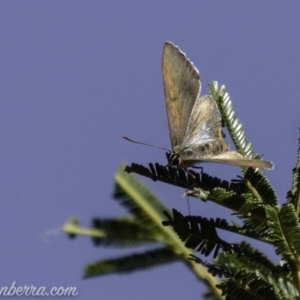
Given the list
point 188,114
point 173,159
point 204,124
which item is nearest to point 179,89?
point 188,114

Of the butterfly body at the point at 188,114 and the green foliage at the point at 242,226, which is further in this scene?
the butterfly body at the point at 188,114

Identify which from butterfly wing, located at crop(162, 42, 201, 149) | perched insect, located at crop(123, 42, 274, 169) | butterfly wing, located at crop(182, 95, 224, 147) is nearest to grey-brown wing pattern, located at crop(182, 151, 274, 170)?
perched insect, located at crop(123, 42, 274, 169)

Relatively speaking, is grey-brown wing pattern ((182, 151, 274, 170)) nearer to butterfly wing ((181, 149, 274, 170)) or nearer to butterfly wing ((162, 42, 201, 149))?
butterfly wing ((181, 149, 274, 170))

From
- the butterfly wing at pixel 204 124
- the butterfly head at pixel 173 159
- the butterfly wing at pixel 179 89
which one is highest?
the butterfly wing at pixel 179 89

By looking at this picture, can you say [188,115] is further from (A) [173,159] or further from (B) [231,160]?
(B) [231,160]

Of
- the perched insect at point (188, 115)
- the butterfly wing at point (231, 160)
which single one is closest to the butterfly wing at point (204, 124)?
the perched insect at point (188, 115)

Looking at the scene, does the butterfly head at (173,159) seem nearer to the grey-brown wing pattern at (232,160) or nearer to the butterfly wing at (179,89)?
the grey-brown wing pattern at (232,160)

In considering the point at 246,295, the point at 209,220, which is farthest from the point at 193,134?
the point at 246,295

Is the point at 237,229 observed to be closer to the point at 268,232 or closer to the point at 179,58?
the point at 268,232
